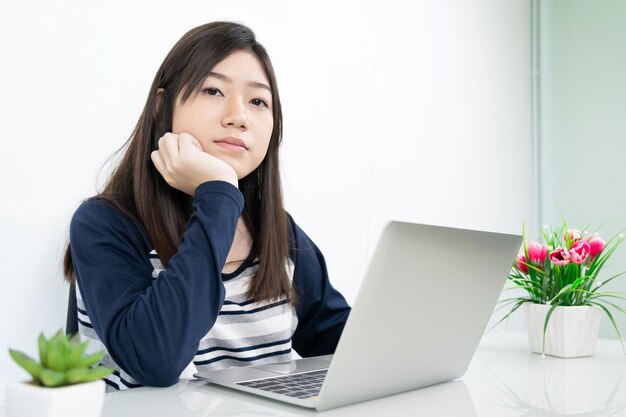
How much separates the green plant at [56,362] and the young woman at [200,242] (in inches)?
14.2

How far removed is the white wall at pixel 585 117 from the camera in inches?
117

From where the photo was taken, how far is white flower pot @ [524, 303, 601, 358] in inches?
54.1

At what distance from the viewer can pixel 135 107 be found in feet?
5.20

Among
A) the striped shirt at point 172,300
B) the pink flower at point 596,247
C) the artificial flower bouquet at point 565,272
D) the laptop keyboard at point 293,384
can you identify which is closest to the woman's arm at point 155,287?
the striped shirt at point 172,300

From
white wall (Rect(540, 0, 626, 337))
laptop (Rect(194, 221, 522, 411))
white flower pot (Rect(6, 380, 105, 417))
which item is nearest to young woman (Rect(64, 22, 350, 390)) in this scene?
laptop (Rect(194, 221, 522, 411))

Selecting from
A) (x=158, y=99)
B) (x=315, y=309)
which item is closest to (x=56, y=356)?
(x=158, y=99)

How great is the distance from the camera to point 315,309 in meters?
1.50

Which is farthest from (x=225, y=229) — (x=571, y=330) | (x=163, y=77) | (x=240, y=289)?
(x=571, y=330)

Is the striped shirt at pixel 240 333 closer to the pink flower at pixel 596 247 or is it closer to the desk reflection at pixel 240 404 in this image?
the desk reflection at pixel 240 404

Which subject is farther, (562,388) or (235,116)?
(235,116)

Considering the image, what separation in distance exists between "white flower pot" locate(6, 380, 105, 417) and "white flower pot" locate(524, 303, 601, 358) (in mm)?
1055

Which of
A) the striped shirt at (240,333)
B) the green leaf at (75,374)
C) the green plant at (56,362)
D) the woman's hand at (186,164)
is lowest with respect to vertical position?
the striped shirt at (240,333)

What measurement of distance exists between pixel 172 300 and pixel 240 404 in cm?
21

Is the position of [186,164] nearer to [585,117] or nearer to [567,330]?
[567,330]
